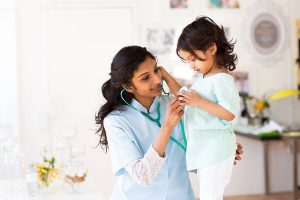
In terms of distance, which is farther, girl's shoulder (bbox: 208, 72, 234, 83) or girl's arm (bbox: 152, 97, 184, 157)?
girl's shoulder (bbox: 208, 72, 234, 83)

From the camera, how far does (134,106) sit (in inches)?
82.7

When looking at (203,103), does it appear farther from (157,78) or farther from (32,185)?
(32,185)

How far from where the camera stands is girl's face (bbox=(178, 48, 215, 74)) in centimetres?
199

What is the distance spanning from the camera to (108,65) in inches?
220

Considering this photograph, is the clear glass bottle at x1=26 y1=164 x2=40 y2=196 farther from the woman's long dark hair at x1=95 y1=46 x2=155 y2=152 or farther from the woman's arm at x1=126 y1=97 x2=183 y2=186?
the woman's arm at x1=126 y1=97 x2=183 y2=186

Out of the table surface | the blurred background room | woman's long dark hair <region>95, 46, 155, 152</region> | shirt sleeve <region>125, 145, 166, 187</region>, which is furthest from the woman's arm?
the blurred background room

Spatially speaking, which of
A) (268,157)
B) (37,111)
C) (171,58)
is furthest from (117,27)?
(268,157)

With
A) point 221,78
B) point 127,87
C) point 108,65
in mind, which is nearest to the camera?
point 221,78

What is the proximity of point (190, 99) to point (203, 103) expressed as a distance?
51 millimetres

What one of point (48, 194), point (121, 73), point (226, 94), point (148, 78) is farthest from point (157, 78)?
point (48, 194)

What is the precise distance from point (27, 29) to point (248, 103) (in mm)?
2441

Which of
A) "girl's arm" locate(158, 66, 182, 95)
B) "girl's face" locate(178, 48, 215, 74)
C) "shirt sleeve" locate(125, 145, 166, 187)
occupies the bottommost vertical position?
"shirt sleeve" locate(125, 145, 166, 187)

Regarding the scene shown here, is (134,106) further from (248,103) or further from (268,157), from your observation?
(268,157)

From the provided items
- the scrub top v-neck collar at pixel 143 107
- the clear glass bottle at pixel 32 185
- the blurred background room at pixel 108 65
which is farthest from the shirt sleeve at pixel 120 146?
the blurred background room at pixel 108 65
